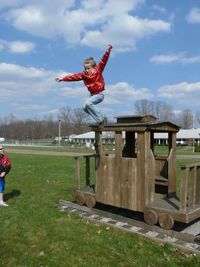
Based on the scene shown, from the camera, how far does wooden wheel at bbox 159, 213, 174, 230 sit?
7719 millimetres

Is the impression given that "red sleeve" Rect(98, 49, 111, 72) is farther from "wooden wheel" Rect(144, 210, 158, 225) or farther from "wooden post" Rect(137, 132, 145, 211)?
"wooden wheel" Rect(144, 210, 158, 225)

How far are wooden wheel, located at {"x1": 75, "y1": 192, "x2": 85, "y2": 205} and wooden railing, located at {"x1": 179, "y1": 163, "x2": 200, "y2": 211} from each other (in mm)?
2919

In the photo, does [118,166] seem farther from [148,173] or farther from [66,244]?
[66,244]

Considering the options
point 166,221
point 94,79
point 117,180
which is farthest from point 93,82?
point 166,221

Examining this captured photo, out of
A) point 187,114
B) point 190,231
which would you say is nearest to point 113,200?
point 190,231

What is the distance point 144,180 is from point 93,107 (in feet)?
7.05

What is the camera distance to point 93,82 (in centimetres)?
910

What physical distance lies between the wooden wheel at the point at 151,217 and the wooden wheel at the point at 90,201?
1.88 metres

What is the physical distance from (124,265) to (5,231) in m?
2.91

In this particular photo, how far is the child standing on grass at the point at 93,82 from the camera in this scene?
902cm

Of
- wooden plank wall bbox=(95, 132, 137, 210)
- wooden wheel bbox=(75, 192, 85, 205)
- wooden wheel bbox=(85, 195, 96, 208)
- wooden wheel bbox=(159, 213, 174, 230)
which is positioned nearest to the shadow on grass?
wooden wheel bbox=(75, 192, 85, 205)

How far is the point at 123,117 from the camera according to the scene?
9.03m

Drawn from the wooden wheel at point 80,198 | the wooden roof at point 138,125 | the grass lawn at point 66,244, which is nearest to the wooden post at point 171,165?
the wooden roof at point 138,125

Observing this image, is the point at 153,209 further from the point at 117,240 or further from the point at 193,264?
the point at 193,264
